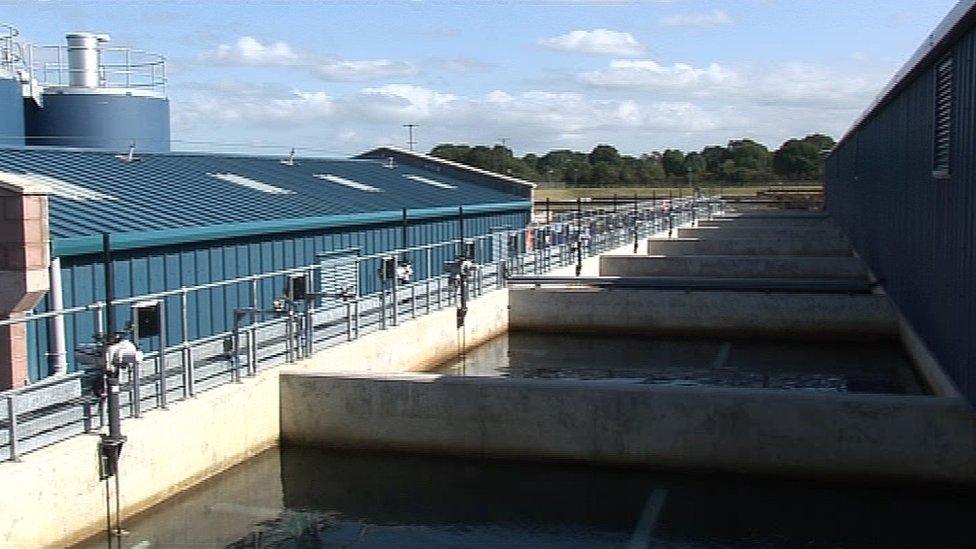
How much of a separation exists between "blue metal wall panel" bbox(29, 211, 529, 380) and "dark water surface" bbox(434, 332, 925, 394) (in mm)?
3215

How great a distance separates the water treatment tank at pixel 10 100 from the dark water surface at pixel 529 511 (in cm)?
1275

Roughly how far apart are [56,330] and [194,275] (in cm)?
388

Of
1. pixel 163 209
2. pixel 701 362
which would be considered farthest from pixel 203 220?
pixel 701 362

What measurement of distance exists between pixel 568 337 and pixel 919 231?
965 cm

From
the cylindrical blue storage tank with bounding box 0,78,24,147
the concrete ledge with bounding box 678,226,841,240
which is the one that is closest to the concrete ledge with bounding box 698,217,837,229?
the concrete ledge with bounding box 678,226,841,240

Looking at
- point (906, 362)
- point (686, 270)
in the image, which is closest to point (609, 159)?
point (686, 270)

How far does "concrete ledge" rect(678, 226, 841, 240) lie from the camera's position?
3647cm

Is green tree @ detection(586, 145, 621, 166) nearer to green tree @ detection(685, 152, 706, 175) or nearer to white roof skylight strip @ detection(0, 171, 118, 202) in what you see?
green tree @ detection(685, 152, 706, 175)

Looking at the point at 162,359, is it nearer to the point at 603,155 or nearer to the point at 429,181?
the point at 429,181

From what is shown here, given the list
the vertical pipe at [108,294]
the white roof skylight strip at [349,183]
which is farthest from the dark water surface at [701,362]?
the vertical pipe at [108,294]

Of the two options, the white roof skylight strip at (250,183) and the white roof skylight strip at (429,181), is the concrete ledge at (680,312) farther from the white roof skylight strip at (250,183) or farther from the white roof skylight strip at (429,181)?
the white roof skylight strip at (429,181)

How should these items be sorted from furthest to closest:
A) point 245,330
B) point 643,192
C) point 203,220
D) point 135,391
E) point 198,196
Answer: point 643,192, point 198,196, point 203,220, point 245,330, point 135,391

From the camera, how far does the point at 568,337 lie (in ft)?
78.3

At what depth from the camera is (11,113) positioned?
22609mm
